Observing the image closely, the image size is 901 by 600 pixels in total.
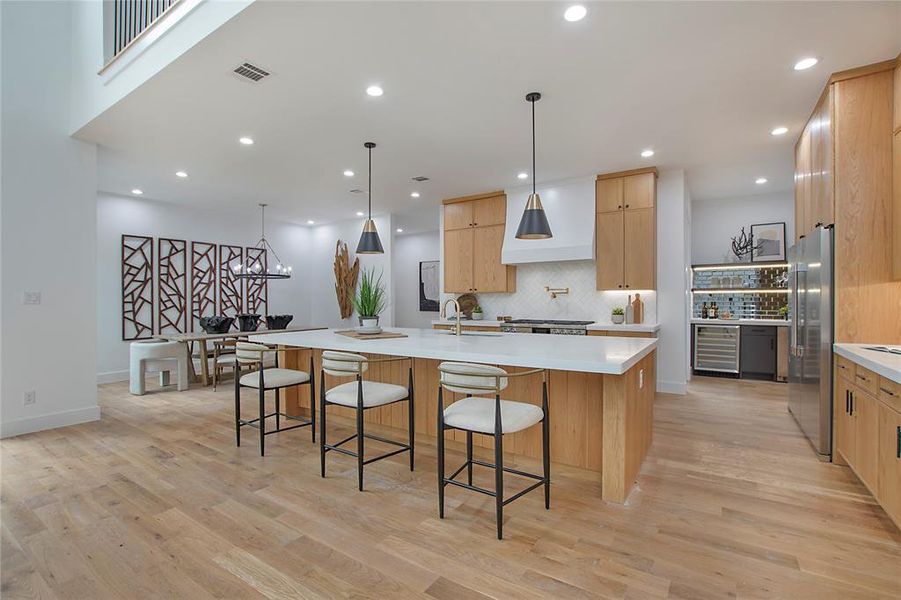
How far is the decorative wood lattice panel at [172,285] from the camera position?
6.81 meters

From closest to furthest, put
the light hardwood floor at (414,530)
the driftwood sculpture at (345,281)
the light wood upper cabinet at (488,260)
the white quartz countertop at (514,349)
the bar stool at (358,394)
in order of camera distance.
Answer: the light hardwood floor at (414,530), the white quartz countertop at (514,349), the bar stool at (358,394), the light wood upper cabinet at (488,260), the driftwood sculpture at (345,281)

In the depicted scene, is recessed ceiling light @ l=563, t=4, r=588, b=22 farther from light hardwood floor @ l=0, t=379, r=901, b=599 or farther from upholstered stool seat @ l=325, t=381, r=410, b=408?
light hardwood floor @ l=0, t=379, r=901, b=599

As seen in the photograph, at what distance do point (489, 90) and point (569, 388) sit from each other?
219 centimetres

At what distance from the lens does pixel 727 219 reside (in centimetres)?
673

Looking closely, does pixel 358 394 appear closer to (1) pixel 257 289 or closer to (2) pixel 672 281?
(2) pixel 672 281

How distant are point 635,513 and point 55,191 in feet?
17.7

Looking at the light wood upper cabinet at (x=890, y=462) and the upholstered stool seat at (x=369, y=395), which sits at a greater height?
the upholstered stool seat at (x=369, y=395)

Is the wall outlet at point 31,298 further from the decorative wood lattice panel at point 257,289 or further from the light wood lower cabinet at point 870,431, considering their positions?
the light wood lower cabinet at point 870,431

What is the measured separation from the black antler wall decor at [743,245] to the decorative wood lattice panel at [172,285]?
28.4 ft

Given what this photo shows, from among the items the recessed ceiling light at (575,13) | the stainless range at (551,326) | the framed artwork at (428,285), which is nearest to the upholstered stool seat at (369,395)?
the recessed ceiling light at (575,13)

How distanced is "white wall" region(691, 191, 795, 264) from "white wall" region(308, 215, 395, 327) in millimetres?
5134

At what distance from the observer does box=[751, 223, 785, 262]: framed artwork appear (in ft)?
20.7

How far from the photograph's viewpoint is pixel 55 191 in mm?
4035

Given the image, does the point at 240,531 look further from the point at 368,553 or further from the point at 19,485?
the point at 19,485
